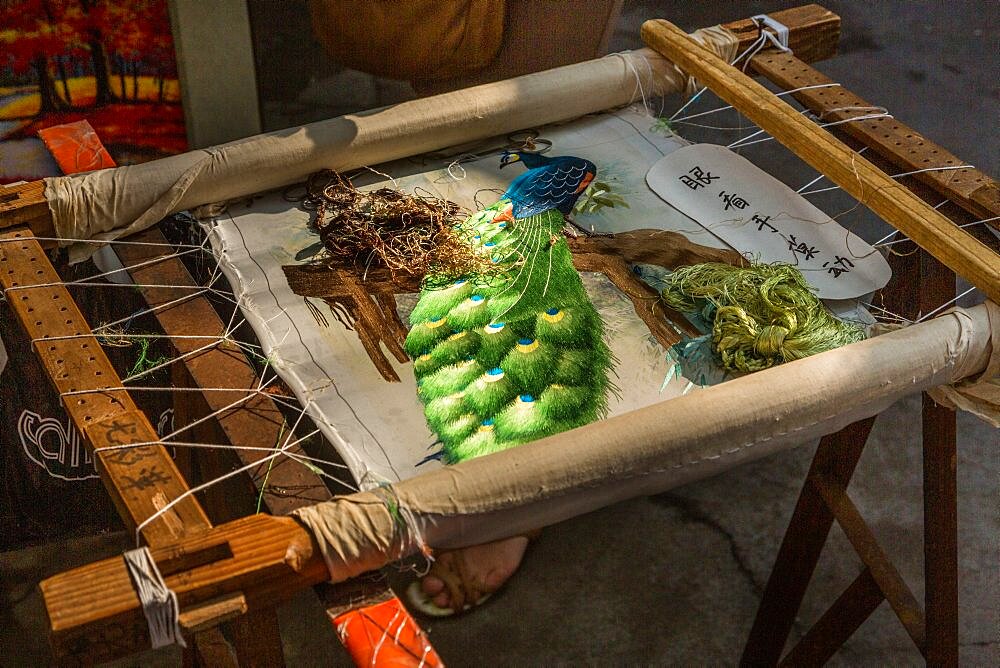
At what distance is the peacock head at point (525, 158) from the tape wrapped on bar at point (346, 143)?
58 mm

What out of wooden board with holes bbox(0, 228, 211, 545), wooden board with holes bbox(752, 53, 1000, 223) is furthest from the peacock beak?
wooden board with holes bbox(0, 228, 211, 545)

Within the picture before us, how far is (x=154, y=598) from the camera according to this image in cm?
117

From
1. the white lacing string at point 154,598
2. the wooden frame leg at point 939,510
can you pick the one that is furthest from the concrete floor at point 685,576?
the white lacing string at point 154,598

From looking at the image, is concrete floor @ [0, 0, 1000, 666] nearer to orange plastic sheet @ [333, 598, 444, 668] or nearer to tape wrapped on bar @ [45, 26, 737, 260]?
tape wrapped on bar @ [45, 26, 737, 260]

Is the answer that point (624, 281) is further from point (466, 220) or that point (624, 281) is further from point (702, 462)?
point (702, 462)

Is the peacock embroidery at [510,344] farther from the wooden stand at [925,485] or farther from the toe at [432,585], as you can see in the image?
the toe at [432,585]

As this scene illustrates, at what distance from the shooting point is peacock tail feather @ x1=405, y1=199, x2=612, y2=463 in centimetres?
159

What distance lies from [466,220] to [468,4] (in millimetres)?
975

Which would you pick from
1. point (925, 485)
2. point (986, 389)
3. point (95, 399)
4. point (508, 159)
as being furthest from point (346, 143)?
point (925, 485)

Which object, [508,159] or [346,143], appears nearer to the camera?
[346,143]

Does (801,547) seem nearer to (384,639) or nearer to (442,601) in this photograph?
(442,601)

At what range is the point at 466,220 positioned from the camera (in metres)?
1.91

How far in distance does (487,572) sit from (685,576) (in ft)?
1.78

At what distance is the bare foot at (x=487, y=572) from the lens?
2.77 m
